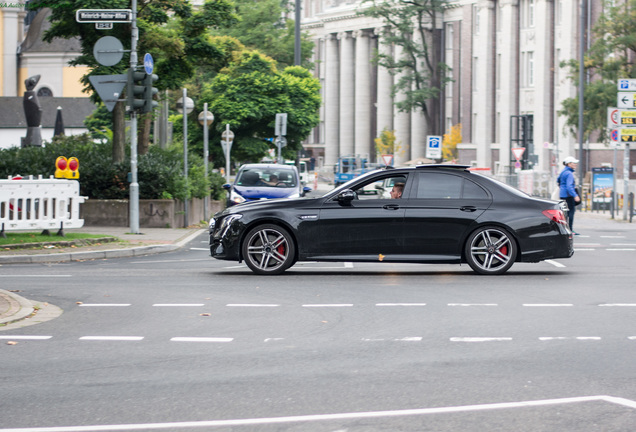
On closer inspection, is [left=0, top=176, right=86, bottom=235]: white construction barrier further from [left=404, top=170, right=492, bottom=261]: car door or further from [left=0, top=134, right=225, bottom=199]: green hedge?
[left=404, top=170, right=492, bottom=261]: car door

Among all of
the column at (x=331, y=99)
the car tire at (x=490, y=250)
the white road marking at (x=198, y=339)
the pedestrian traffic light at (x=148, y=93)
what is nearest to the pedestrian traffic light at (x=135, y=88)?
the pedestrian traffic light at (x=148, y=93)

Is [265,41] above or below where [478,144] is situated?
above

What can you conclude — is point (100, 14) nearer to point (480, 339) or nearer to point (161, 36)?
point (161, 36)

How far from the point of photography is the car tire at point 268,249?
1466cm

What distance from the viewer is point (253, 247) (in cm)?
1479

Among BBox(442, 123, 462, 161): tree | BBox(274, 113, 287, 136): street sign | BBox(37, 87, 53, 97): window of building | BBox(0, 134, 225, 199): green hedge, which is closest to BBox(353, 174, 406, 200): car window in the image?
BBox(0, 134, 225, 199): green hedge

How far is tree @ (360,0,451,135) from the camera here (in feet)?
303

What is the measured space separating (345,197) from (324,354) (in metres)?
6.41

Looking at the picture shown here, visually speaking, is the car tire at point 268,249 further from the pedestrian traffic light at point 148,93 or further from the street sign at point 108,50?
the street sign at point 108,50

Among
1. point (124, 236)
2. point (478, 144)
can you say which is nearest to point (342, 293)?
point (124, 236)

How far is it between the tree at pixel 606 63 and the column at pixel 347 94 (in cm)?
5683

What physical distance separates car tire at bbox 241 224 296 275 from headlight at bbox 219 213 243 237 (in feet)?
0.87

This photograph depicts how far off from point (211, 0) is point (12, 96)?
63433 mm

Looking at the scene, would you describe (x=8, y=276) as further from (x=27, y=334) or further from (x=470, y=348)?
(x=470, y=348)
